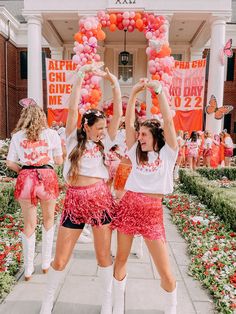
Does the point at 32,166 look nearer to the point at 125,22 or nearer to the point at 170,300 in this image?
the point at 170,300

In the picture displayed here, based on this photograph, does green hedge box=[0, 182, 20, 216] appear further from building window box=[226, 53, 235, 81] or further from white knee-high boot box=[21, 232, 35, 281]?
building window box=[226, 53, 235, 81]

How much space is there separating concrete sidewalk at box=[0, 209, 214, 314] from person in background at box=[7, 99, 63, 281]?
0.39 metres

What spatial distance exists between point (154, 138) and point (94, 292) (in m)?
1.82

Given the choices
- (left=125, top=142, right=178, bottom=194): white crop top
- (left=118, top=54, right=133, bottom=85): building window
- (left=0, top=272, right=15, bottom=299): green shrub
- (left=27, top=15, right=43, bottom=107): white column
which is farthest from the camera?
(left=118, top=54, right=133, bottom=85): building window

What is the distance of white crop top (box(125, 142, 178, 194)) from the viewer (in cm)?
274

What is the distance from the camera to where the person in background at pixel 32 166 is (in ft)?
11.7

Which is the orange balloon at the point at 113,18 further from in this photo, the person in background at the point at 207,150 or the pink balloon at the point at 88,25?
the person in background at the point at 207,150

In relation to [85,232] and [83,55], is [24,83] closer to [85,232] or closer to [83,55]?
[83,55]

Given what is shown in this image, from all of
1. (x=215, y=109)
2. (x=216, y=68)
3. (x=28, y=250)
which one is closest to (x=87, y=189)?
(x=28, y=250)

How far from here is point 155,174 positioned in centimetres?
276

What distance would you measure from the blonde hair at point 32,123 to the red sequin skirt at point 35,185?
36cm

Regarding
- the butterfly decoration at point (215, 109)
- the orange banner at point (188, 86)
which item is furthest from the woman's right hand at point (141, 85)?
the butterfly decoration at point (215, 109)

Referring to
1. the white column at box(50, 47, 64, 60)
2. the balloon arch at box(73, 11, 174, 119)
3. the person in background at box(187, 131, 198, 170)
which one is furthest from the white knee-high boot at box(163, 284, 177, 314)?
the white column at box(50, 47, 64, 60)

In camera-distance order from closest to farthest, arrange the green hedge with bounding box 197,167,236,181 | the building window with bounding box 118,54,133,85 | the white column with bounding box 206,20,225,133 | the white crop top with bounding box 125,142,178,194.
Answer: the white crop top with bounding box 125,142,178,194, the green hedge with bounding box 197,167,236,181, the white column with bounding box 206,20,225,133, the building window with bounding box 118,54,133,85
